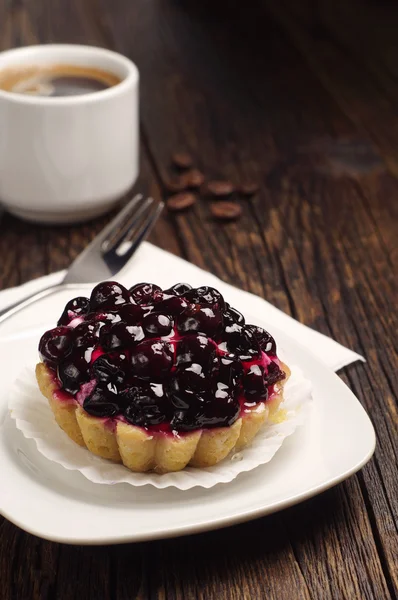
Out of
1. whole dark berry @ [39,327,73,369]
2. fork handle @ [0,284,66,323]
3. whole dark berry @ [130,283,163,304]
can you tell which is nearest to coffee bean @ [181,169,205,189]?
fork handle @ [0,284,66,323]

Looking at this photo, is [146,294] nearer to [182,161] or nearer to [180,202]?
[180,202]

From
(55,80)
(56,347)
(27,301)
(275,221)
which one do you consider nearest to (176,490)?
(56,347)

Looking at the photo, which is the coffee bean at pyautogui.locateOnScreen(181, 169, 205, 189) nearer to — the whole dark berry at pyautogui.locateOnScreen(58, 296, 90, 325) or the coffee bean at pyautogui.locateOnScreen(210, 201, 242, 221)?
the coffee bean at pyautogui.locateOnScreen(210, 201, 242, 221)

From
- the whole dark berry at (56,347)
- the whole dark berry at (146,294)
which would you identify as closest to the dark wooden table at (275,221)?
the whole dark berry at (56,347)

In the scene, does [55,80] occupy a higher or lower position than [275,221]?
higher

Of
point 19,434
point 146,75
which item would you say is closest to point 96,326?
point 19,434

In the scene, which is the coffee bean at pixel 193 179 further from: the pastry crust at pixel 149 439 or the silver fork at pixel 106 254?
the pastry crust at pixel 149 439

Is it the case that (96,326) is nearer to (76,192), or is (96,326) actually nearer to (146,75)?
(76,192)
